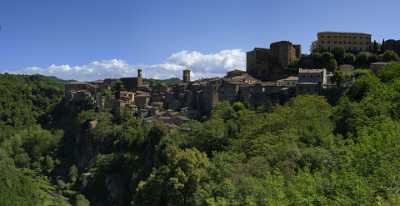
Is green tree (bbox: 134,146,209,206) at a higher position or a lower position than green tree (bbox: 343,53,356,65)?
lower

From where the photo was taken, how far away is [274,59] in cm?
6712

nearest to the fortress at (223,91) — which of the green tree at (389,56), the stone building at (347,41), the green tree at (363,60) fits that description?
the stone building at (347,41)

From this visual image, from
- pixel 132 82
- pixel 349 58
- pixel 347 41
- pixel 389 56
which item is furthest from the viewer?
pixel 132 82

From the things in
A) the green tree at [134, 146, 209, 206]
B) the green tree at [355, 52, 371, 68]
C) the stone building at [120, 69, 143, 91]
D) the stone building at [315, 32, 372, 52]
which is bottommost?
the green tree at [134, 146, 209, 206]

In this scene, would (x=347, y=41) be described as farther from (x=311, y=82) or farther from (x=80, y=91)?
(x=80, y=91)

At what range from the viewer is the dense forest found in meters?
18.6

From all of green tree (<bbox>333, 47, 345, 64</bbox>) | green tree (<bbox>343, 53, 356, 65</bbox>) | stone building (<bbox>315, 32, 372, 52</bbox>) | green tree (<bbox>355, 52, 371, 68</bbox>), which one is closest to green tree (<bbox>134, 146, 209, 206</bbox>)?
green tree (<bbox>355, 52, 371, 68</bbox>)

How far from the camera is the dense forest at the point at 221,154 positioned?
61.1 ft

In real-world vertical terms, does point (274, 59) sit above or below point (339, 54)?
below

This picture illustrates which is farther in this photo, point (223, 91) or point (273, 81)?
point (273, 81)

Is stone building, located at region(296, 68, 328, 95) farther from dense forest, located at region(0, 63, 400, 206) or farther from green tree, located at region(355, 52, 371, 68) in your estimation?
green tree, located at region(355, 52, 371, 68)

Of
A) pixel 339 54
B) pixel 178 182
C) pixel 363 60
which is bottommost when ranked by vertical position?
pixel 178 182

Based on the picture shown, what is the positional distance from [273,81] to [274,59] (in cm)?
339

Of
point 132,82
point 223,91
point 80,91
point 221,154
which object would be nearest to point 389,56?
point 223,91
